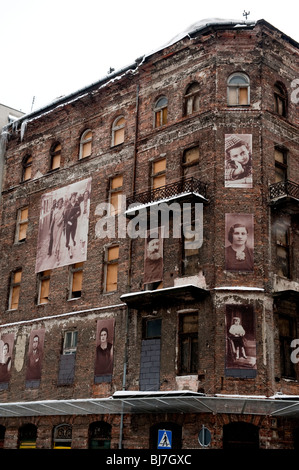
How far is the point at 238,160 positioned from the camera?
24312 millimetres

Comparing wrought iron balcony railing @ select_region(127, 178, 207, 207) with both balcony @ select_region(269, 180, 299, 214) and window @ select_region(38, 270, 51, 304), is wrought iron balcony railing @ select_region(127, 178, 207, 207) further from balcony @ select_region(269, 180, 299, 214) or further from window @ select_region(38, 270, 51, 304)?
window @ select_region(38, 270, 51, 304)

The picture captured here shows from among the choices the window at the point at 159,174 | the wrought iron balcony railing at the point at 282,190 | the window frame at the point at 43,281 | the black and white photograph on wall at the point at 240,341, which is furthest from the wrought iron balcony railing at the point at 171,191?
the window frame at the point at 43,281

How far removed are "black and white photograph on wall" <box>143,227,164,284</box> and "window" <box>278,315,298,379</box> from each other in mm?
4972

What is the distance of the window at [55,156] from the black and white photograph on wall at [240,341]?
43.9 feet

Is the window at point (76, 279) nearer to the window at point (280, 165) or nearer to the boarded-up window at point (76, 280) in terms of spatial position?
the boarded-up window at point (76, 280)

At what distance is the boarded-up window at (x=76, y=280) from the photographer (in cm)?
2791

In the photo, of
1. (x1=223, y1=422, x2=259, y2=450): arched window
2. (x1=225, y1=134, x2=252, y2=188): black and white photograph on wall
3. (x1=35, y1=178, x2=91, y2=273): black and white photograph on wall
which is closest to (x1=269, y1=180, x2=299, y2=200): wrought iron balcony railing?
(x1=225, y1=134, x2=252, y2=188): black and white photograph on wall

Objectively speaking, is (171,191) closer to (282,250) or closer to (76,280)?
(282,250)

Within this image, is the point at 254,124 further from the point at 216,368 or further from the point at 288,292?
the point at 216,368

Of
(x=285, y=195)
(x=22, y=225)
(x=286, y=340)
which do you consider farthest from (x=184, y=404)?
(x=22, y=225)

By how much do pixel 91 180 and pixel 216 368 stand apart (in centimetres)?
1142

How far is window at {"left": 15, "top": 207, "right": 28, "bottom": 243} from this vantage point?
31.7 m

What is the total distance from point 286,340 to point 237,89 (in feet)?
33.8

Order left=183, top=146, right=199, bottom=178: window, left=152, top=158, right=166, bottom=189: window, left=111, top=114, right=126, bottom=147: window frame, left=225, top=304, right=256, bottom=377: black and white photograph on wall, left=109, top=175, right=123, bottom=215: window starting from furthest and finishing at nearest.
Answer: left=111, top=114, right=126, bottom=147: window frame
left=109, top=175, right=123, bottom=215: window
left=152, top=158, right=166, bottom=189: window
left=183, top=146, right=199, bottom=178: window
left=225, top=304, right=256, bottom=377: black and white photograph on wall
